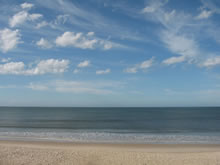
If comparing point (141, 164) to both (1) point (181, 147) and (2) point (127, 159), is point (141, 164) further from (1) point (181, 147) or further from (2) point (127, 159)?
(1) point (181, 147)

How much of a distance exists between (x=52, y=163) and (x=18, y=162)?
1.98 meters

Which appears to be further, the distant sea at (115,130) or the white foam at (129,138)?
the distant sea at (115,130)

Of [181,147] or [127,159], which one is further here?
[181,147]

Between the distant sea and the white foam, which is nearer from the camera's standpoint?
the white foam

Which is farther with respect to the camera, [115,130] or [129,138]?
[115,130]

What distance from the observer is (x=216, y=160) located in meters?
12.3

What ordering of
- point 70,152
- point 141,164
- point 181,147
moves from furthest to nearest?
point 181,147 < point 70,152 < point 141,164

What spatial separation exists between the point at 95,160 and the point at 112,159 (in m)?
1.03

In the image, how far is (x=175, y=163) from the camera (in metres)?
11.7

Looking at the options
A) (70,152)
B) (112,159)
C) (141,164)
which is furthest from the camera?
(70,152)

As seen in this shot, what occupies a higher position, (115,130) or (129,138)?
(129,138)

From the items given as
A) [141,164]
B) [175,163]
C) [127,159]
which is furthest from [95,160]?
[175,163]

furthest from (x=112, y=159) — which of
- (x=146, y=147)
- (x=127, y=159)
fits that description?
(x=146, y=147)

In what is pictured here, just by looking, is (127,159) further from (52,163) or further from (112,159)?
(52,163)
